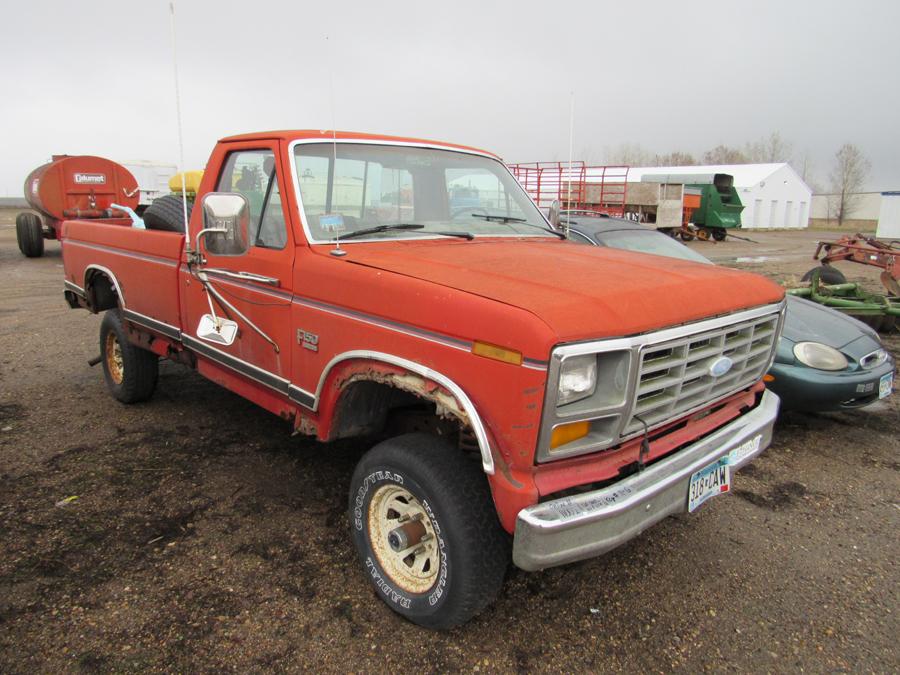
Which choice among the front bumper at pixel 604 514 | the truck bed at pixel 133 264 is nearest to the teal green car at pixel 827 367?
the front bumper at pixel 604 514

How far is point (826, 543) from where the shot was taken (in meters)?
3.30

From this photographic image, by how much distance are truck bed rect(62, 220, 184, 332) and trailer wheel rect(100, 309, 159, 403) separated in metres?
0.37

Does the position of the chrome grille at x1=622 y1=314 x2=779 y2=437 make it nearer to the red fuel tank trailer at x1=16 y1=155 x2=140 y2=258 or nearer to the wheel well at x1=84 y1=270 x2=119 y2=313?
the wheel well at x1=84 y1=270 x2=119 y2=313

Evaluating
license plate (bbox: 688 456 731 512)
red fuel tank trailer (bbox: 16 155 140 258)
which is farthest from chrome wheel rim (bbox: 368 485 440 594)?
red fuel tank trailer (bbox: 16 155 140 258)

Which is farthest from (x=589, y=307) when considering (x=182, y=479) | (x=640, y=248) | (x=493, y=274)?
(x=640, y=248)

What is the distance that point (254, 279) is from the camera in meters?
3.17

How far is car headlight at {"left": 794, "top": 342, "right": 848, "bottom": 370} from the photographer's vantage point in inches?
172

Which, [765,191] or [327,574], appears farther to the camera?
[765,191]

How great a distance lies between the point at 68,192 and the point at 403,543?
1441cm

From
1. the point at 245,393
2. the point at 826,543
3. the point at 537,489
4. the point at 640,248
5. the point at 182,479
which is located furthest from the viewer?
the point at 640,248

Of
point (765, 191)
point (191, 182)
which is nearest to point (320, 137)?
point (191, 182)

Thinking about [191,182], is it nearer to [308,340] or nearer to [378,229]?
[378,229]

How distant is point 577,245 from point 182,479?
279 cm

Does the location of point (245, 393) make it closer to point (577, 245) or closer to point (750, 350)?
point (577, 245)
